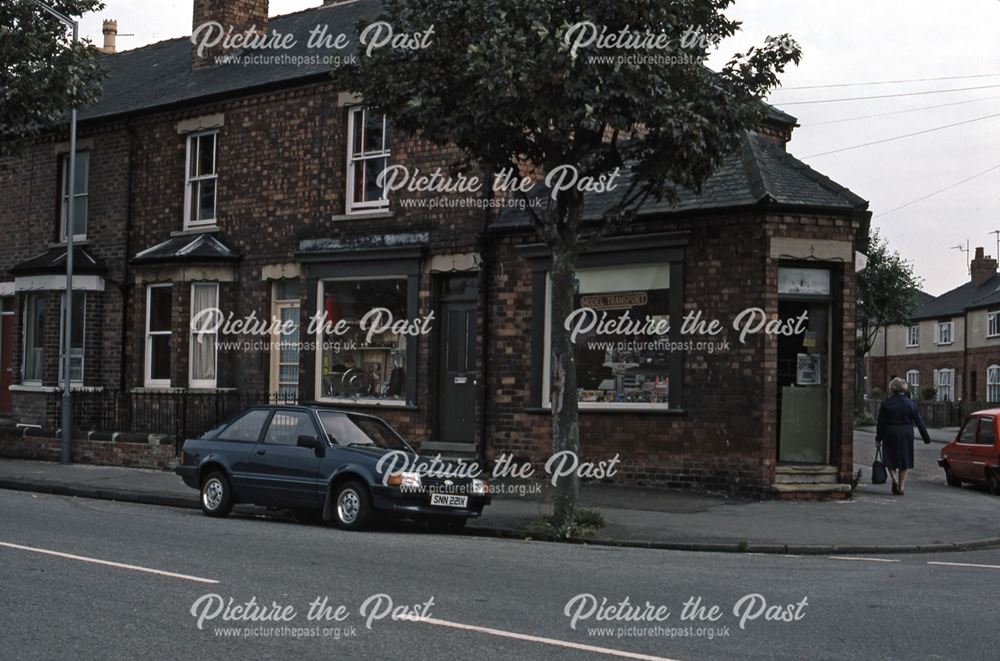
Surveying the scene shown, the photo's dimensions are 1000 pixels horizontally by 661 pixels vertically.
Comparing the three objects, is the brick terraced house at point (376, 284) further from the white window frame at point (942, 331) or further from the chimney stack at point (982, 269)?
the chimney stack at point (982, 269)

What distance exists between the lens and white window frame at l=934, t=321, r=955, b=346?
58.8 metres

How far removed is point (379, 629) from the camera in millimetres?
7523

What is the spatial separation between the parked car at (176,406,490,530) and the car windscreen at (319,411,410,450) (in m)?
0.01

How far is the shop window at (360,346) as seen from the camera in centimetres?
2030

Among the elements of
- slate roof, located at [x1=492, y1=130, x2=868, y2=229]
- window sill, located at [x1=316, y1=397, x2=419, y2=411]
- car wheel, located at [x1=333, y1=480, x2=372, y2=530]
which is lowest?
car wheel, located at [x1=333, y1=480, x2=372, y2=530]

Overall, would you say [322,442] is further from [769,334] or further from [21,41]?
[21,41]

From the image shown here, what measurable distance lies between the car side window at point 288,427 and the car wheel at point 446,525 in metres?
1.89

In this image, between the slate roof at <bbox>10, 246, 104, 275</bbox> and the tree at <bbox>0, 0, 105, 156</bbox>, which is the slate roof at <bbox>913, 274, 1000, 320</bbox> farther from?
the tree at <bbox>0, 0, 105, 156</bbox>

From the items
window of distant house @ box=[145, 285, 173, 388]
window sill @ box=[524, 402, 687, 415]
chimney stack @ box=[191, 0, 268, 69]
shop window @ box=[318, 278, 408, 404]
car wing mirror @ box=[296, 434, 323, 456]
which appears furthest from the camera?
chimney stack @ box=[191, 0, 268, 69]

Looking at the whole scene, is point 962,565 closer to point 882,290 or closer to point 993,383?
point 882,290

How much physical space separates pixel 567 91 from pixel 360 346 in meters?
9.50

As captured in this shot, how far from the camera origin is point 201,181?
76.1 feet

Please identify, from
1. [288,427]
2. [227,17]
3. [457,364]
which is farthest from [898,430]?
[227,17]

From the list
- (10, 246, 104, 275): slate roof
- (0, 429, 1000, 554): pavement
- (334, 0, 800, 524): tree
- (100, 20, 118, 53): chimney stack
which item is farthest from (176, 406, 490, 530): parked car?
(100, 20, 118, 53): chimney stack
